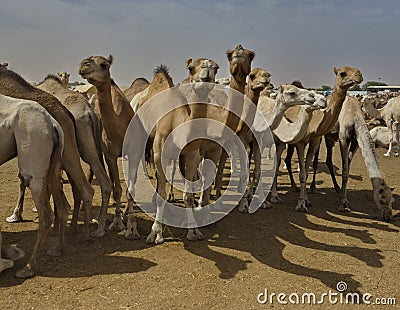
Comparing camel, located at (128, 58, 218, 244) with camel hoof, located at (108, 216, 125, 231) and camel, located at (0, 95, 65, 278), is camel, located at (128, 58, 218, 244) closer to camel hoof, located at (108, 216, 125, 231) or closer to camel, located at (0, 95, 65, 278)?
camel hoof, located at (108, 216, 125, 231)

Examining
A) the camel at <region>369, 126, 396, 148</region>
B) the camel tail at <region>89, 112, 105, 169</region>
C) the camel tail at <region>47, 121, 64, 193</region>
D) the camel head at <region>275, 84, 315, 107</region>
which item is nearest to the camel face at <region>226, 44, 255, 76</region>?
the camel head at <region>275, 84, 315, 107</region>

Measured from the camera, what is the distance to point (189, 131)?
5406 millimetres

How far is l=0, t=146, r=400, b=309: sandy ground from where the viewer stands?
4.23 m

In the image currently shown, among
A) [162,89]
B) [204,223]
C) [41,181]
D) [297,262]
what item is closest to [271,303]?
[297,262]

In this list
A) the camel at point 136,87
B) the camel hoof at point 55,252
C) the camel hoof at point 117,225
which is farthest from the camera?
the camel at point 136,87

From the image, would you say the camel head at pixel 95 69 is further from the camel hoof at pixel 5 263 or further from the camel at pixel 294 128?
the camel at pixel 294 128

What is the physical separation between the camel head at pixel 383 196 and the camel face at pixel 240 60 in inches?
121

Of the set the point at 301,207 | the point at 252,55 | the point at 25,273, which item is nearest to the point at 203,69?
the point at 252,55

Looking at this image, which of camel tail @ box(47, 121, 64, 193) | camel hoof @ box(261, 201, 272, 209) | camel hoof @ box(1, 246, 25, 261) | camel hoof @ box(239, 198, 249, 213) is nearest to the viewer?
camel tail @ box(47, 121, 64, 193)

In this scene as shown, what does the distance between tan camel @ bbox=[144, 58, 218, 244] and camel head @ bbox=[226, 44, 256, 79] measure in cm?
69

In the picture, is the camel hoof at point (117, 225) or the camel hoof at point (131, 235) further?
the camel hoof at point (117, 225)

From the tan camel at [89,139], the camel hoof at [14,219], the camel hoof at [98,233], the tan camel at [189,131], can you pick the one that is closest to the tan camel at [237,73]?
the tan camel at [189,131]

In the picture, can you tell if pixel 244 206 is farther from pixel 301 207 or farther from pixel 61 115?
pixel 61 115

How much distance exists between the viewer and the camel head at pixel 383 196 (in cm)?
704
